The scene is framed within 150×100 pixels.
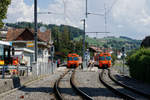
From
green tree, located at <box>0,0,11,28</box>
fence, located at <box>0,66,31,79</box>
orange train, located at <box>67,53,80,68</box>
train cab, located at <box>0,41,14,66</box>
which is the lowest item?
orange train, located at <box>67,53,80,68</box>

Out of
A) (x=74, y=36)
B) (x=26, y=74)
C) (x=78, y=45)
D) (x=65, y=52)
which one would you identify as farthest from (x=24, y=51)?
(x=74, y=36)

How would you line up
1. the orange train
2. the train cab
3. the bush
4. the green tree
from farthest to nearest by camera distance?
the orange train < the green tree < the train cab < the bush

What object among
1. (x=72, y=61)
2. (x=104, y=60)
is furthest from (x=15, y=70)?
(x=72, y=61)

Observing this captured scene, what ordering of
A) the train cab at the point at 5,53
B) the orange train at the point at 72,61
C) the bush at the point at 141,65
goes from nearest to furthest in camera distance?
the bush at the point at 141,65
the train cab at the point at 5,53
the orange train at the point at 72,61

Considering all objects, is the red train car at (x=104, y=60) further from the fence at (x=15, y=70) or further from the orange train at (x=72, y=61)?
the fence at (x=15, y=70)

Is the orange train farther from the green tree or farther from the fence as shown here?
the fence

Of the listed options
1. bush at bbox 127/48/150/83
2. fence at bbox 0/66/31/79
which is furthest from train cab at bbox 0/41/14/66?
bush at bbox 127/48/150/83

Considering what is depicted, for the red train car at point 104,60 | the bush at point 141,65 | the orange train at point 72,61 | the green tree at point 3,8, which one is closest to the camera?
the bush at point 141,65

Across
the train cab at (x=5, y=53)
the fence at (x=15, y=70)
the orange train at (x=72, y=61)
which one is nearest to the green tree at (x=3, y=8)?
the train cab at (x=5, y=53)

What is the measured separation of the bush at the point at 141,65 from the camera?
2083 centimetres

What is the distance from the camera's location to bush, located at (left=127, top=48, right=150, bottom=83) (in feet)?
68.3

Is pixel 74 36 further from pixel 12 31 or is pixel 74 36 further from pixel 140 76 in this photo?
pixel 140 76

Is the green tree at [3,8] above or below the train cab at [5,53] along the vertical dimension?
above

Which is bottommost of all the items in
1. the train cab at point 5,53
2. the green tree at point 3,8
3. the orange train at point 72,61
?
the orange train at point 72,61
